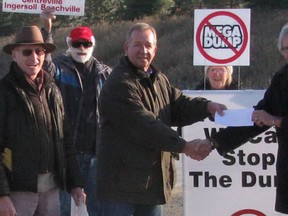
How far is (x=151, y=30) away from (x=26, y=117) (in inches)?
46.9

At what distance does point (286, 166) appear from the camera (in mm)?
5727

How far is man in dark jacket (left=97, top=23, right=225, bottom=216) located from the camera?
19.0 ft

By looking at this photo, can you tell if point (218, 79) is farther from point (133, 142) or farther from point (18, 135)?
point (18, 135)

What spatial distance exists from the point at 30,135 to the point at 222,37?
4.24 meters

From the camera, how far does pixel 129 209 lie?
19.6ft

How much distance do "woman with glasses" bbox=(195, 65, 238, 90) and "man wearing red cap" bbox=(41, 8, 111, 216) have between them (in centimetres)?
139

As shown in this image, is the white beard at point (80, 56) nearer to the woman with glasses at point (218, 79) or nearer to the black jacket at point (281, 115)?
the woman with glasses at point (218, 79)

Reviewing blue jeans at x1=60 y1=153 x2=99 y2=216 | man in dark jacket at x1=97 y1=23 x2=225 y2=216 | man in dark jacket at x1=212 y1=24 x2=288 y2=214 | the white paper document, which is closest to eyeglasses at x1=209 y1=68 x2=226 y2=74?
blue jeans at x1=60 y1=153 x2=99 y2=216

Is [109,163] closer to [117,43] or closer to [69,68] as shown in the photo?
[69,68]

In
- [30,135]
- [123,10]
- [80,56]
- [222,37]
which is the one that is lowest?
[30,135]

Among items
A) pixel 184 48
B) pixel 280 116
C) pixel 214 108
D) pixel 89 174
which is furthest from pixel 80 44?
pixel 184 48

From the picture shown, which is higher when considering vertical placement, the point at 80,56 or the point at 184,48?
the point at 184,48

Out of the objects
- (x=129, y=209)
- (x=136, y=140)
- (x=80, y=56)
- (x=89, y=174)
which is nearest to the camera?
(x=136, y=140)

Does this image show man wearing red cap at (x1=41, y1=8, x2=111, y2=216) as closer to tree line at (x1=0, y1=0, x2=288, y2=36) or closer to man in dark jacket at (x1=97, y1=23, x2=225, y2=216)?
man in dark jacket at (x1=97, y1=23, x2=225, y2=216)
